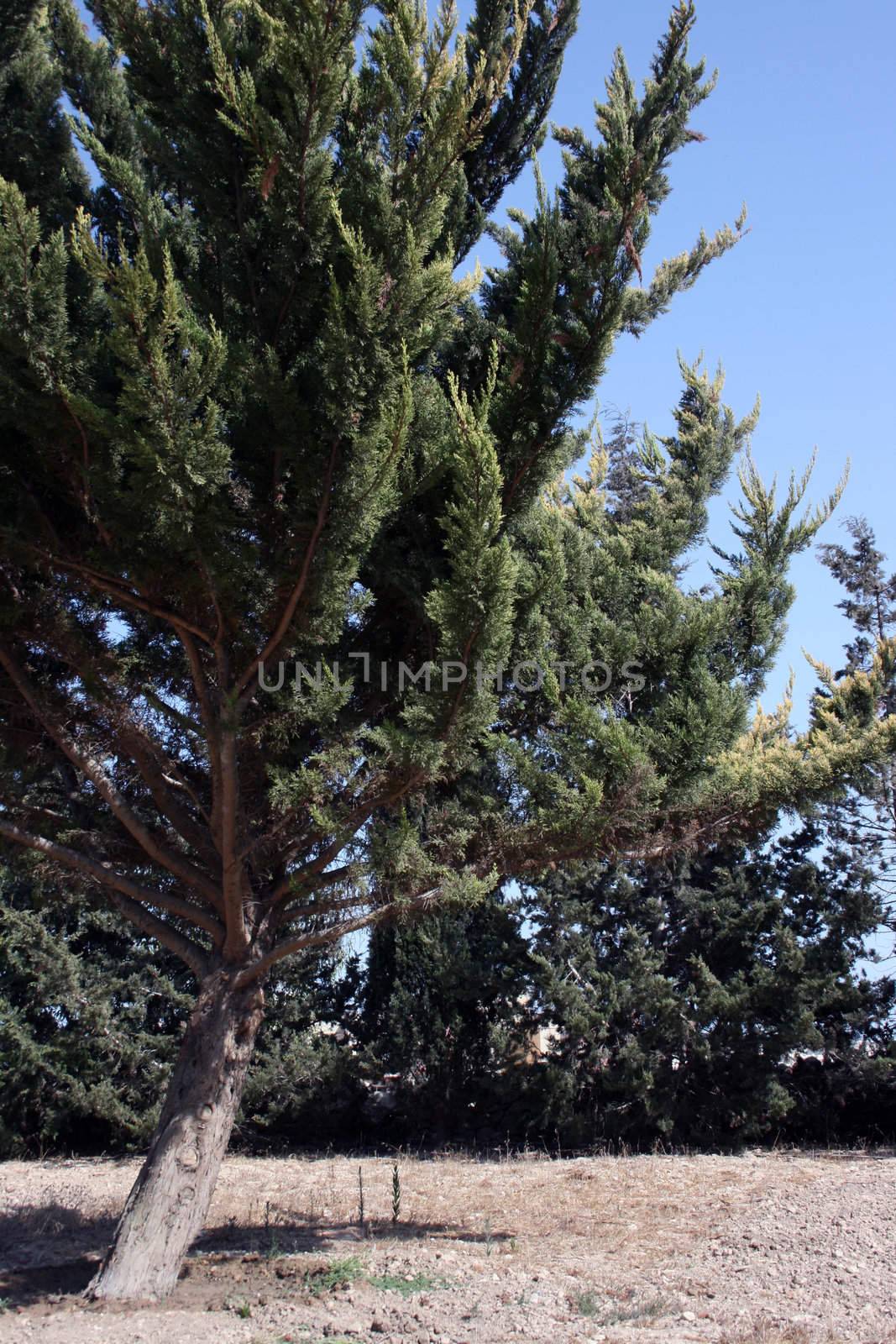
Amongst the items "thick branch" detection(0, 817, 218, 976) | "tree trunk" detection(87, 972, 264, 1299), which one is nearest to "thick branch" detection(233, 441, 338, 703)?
"thick branch" detection(0, 817, 218, 976)

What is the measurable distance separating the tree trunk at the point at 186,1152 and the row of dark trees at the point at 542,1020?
5390 millimetres

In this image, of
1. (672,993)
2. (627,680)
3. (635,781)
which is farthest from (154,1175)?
(672,993)

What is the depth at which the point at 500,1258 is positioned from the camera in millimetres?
5711

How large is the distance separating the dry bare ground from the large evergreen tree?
25.5 inches

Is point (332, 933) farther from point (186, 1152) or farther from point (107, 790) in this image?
point (107, 790)

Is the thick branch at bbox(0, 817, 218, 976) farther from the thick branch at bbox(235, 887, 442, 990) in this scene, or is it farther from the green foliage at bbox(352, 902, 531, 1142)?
the green foliage at bbox(352, 902, 531, 1142)

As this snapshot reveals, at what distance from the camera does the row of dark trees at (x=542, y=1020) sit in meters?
10.4

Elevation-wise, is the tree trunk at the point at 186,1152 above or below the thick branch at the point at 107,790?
below

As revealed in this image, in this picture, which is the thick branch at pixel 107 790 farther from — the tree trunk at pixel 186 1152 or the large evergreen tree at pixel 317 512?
the tree trunk at pixel 186 1152

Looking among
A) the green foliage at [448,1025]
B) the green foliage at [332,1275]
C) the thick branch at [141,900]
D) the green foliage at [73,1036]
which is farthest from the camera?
the green foliage at [448,1025]

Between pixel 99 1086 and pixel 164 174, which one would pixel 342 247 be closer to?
pixel 164 174

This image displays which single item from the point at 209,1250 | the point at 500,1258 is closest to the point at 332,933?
the point at 500,1258

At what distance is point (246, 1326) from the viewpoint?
4309mm

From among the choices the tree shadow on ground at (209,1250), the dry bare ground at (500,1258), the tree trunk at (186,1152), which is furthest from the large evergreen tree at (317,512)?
the dry bare ground at (500,1258)
